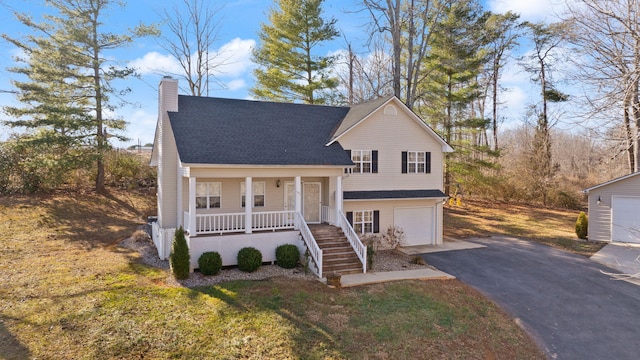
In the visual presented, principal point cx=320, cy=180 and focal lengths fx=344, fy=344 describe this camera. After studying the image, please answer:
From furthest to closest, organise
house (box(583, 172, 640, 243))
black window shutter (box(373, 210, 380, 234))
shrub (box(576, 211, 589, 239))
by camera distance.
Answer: shrub (box(576, 211, 589, 239)), house (box(583, 172, 640, 243)), black window shutter (box(373, 210, 380, 234))

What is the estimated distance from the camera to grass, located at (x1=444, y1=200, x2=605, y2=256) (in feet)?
65.2

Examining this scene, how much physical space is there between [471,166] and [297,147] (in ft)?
64.3

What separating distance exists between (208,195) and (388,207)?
28.8 ft

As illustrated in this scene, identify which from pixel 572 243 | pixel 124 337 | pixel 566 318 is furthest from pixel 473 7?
pixel 124 337

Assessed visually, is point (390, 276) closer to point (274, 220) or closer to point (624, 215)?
point (274, 220)

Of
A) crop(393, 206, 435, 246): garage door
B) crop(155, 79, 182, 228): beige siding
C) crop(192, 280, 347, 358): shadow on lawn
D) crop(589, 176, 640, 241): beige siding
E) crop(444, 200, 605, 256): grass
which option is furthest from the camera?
crop(444, 200, 605, 256): grass

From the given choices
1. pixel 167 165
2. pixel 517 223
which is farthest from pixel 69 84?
pixel 517 223

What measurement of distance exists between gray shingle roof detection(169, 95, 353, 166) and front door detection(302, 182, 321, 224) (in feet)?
6.18

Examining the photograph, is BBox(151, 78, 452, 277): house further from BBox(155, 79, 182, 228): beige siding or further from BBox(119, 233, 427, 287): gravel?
BBox(119, 233, 427, 287): gravel

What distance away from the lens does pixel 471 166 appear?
29.5 m

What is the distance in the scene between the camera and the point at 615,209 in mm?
19156

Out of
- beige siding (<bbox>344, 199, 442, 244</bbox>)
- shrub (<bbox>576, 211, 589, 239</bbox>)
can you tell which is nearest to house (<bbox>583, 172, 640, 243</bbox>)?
shrub (<bbox>576, 211, 589, 239</bbox>)

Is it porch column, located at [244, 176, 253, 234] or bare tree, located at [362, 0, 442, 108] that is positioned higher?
bare tree, located at [362, 0, 442, 108]

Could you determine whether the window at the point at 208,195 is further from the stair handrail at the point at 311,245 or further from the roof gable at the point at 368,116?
the roof gable at the point at 368,116
